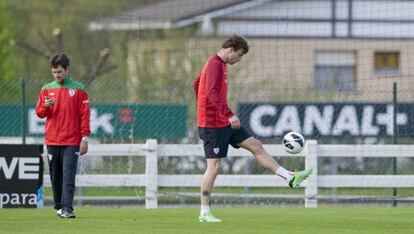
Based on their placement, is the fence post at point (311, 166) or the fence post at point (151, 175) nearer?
the fence post at point (311, 166)

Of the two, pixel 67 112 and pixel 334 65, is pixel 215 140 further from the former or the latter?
pixel 334 65

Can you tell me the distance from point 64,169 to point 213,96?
1.99 meters

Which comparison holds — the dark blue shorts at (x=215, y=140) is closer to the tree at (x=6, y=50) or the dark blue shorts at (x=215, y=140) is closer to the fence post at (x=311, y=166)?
the fence post at (x=311, y=166)

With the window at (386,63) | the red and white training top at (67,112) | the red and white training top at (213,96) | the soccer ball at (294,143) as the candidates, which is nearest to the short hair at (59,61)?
the red and white training top at (67,112)

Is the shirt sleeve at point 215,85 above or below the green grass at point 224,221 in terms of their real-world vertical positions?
above

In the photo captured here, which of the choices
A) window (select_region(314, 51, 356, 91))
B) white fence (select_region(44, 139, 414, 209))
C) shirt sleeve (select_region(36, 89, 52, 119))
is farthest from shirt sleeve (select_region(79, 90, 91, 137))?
window (select_region(314, 51, 356, 91))

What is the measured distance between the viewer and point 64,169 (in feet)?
45.0

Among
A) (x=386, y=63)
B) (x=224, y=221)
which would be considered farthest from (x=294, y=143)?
(x=386, y=63)

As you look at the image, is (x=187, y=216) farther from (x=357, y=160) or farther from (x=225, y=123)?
(x=357, y=160)

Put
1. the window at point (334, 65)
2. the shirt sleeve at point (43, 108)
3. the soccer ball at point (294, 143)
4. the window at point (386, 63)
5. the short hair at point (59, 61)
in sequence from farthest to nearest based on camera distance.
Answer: the window at point (386, 63) < the window at point (334, 65) < the soccer ball at point (294, 143) < the shirt sleeve at point (43, 108) < the short hair at point (59, 61)

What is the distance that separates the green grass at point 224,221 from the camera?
12.5 meters

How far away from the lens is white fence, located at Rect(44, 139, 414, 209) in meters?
17.6

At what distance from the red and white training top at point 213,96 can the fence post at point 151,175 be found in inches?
176

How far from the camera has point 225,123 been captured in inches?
520
